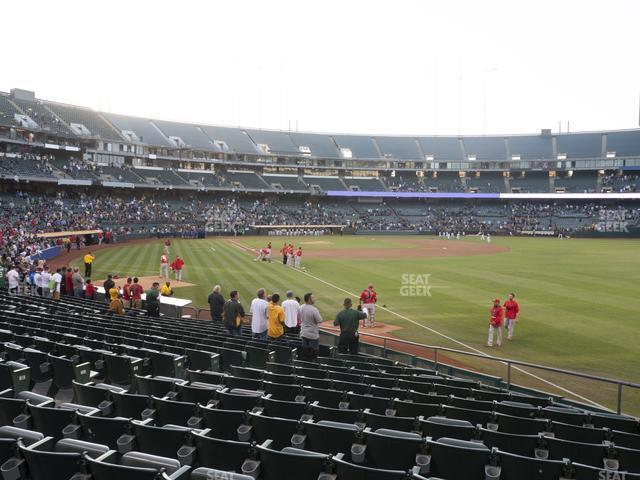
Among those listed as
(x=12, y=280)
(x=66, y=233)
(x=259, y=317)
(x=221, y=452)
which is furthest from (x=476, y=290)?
(x=66, y=233)

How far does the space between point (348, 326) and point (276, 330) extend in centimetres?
193

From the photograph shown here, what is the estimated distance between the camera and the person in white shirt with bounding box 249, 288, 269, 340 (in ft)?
44.4

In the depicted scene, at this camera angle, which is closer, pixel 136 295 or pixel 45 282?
pixel 136 295

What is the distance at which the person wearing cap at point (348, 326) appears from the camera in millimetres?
12586

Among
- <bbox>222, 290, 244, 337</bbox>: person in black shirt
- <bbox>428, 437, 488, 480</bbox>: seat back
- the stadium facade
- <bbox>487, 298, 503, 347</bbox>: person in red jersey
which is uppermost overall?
the stadium facade

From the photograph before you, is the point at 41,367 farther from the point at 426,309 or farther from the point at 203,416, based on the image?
the point at 426,309

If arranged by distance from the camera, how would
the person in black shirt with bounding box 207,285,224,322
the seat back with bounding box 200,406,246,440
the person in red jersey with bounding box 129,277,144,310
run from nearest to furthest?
the seat back with bounding box 200,406,246,440, the person in black shirt with bounding box 207,285,224,322, the person in red jersey with bounding box 129,277,144,310

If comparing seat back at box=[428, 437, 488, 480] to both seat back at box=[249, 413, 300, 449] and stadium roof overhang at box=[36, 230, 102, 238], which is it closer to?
seat back at box=[249, 413, 300, 449]

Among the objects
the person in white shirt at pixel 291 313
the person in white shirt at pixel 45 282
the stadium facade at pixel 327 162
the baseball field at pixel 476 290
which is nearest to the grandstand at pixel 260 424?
the person in white shirt at pixel 291 313

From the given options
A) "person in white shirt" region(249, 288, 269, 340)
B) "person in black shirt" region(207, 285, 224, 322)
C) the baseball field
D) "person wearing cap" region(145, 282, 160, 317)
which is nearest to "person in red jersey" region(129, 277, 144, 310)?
"person wearing cap" region(145, 282, 160, 317)

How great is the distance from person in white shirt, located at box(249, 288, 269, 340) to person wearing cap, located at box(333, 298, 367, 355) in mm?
2073

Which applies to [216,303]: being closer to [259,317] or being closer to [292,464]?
[259,317]

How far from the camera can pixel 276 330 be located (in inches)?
522

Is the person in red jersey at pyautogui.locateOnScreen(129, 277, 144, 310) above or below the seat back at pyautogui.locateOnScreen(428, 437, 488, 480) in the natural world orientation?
below
